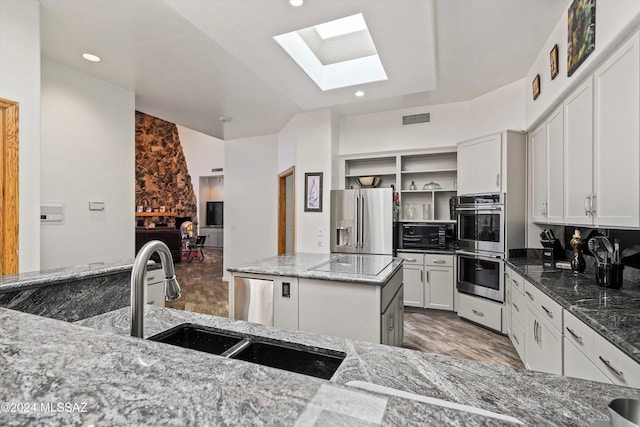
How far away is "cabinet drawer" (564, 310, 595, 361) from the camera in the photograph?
1446 mm

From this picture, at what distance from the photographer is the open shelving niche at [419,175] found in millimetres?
4508

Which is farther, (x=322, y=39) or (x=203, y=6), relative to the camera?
(x=322, y=39)

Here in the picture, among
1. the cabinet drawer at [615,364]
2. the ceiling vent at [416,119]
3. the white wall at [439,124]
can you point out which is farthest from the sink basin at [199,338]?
the ceiling vent at [416,119]

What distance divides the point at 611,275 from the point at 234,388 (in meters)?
2.40

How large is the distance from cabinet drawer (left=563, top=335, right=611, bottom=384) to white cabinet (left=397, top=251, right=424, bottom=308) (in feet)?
7.92

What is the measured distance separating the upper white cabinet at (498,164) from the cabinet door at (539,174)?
0.14 m

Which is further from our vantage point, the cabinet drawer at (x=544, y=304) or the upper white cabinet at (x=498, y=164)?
the upper white cabinet at (x=498, y=164)

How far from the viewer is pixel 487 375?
0.76m

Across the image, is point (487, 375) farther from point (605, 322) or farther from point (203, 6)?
point (203, 6)

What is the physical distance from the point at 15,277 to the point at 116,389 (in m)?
1.23

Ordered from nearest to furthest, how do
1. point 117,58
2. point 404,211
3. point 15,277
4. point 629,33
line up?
1. point 15,277
2. point 629,33
3. point 117,58
4. point 404,211

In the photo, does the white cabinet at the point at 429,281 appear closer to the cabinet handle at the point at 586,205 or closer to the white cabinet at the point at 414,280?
the white cabinet at the point at 414,280

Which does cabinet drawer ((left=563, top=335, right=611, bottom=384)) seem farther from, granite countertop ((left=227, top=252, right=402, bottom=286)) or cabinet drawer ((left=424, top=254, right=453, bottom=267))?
cabinet drawer ((left=424, top=254, right=453, bottom=267))

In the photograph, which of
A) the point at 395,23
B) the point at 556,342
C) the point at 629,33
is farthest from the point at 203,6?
the point at 556,342
